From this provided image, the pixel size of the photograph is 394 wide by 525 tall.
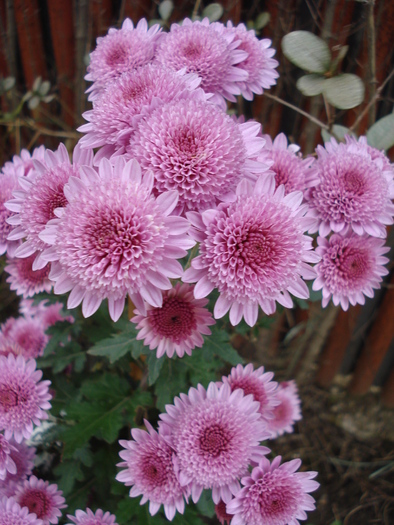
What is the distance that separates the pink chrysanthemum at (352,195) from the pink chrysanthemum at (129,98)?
0.43 meters

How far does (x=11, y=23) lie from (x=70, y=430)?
1.93m

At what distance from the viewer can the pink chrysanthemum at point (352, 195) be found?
3.61 ft

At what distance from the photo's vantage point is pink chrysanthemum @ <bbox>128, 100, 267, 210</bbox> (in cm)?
81

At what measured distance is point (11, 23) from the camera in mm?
2148

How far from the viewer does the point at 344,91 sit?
1.01m

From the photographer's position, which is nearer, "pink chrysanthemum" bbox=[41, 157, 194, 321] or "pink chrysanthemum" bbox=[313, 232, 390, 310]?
"pink chrysanthemum" bbox=[41, 157, 194, 321]

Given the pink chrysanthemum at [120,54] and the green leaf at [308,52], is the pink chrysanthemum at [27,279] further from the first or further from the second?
the green leaf at [308,52]

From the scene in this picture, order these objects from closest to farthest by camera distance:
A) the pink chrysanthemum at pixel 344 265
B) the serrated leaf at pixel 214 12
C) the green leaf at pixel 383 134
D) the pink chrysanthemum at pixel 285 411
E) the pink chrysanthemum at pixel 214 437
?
the pink chrysanthemum at pixel 214 437, the pink chrysanthemum at pixel 344 265, the green leaf at pixel 383 134, the serrated leaf at pixel 214 12, the pink chrysanthemum at pixel 285 411

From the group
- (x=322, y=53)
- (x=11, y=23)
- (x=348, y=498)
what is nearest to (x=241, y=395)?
(x=322, y=53)

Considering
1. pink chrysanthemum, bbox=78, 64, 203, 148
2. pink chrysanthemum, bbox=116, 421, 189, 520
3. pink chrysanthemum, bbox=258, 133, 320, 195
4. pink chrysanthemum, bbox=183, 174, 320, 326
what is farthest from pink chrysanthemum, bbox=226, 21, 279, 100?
pink chrysanthemum, bbox=116, 421, 189, 520

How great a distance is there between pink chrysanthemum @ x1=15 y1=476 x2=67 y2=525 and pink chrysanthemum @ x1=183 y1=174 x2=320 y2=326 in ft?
2.70

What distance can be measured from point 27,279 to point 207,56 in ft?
2.79

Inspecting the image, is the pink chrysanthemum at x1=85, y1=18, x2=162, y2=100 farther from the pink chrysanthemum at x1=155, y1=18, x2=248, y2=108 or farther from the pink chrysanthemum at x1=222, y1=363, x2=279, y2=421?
the pink chrysanthemum at x1=222, y1=363, x2=279, y2=421

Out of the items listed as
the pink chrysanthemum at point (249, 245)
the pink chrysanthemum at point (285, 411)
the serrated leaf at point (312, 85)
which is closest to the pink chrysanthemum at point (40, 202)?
the pink chrysanthemum at point (249, 245)
